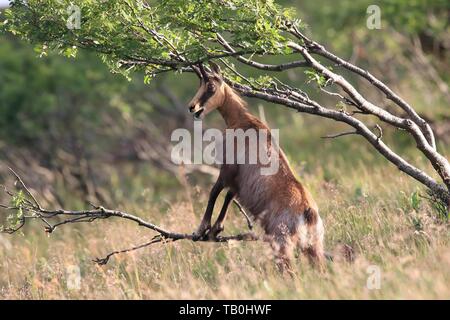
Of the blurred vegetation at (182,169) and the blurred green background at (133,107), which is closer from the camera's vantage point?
the blurred vegetation at (182,169)

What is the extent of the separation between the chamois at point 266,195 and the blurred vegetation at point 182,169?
0.38 meters

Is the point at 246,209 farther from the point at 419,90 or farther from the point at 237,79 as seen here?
the point at 419,90

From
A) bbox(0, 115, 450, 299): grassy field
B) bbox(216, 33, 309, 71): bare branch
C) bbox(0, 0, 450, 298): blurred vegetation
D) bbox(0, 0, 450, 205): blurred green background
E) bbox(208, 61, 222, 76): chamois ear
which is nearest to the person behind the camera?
bbox(0, 115, 450, 299): grassy field

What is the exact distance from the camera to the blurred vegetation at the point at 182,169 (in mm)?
7965

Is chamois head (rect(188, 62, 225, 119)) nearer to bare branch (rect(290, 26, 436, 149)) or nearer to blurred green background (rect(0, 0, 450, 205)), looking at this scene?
bare branch (rect(290, 26, 436, 149))

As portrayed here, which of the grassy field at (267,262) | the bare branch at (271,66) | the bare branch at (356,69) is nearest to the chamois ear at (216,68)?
the bare branch at (271,66)

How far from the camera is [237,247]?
8680 mm

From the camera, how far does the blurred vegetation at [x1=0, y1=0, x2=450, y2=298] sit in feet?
26.1

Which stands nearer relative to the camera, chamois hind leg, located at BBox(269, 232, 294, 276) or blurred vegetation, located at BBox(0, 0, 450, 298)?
chamois hind leg, located at BBox(269, 232, 294, 276)

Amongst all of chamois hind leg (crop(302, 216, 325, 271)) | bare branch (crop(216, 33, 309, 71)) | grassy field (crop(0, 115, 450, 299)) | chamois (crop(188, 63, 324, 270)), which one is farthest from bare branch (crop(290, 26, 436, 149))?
chamois hind leg (crop(302, 216, 325, 271))

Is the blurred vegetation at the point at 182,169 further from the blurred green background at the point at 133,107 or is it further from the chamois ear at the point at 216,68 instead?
the chamois ear at the point at 216,68

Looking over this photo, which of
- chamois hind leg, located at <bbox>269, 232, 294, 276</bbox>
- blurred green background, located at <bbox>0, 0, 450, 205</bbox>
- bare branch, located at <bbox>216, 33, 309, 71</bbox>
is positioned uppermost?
blurred green background, located at <bbox>0, 0, 450, 205</bbox>
